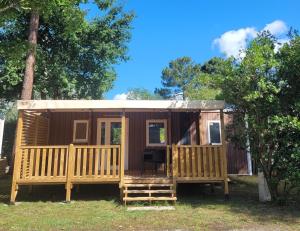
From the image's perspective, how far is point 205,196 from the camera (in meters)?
9.41

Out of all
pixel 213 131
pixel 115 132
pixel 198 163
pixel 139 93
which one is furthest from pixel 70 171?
pixel 139 93

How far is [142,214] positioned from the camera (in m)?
7.00

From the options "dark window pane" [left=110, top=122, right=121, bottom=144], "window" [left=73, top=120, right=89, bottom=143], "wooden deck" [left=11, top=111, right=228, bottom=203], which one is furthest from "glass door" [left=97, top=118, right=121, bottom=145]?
"wooden deck" [left=11, top=111, right=228, bottom=203]

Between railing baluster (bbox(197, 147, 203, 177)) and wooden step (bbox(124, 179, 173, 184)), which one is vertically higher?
railing baluster (bbox(197, 147, 203, 177))

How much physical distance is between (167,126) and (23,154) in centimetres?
537

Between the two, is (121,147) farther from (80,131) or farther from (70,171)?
(80,131)

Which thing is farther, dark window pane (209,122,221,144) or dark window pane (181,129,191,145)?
dark window pane (209,122,221,144)

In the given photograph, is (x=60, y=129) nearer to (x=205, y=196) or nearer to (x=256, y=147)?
(x=205, y=196)

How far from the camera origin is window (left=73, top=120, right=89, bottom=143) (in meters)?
11.8

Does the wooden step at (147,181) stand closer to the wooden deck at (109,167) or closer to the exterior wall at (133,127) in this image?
the wooden deck at (109,167)

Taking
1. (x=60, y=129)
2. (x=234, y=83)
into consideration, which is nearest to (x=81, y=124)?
(x=60, y=129)

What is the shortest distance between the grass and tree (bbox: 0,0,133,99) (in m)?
8.30

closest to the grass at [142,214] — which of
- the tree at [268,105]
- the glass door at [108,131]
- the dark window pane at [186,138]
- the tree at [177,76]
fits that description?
the tree at [268,105]

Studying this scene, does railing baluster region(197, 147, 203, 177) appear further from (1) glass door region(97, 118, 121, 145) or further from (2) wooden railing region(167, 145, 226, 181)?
(1) glass door region(97, 118, 121, 145)
